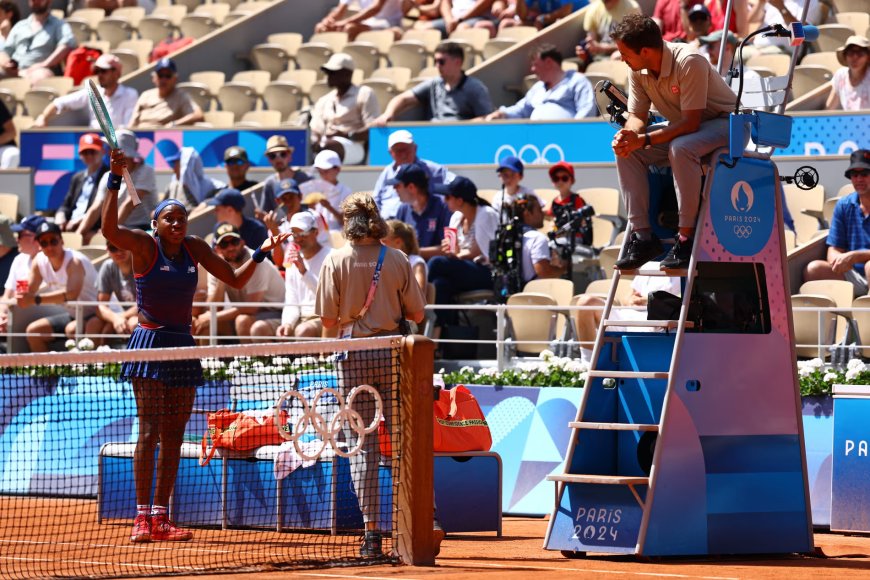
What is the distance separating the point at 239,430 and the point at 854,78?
786 centimetres

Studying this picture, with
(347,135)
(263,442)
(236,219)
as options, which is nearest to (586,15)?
(347,135)

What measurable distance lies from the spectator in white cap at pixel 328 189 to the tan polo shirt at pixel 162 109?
381 cm

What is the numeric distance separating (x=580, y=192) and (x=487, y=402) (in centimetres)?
396

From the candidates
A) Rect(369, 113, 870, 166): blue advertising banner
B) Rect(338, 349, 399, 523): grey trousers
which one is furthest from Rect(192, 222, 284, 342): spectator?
Rect(338, 349, 399, 523): grey trousers

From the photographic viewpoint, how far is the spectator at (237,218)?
1529 centimetres

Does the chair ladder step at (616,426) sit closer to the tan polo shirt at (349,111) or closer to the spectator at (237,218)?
the spectator at (237,218)

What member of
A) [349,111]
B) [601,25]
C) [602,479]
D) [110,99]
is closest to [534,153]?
[601,25]

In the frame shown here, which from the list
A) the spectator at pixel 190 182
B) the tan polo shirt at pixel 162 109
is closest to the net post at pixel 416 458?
the spectator at pixel 190 182

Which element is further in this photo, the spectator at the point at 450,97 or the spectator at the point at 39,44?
the spectator at the point at 39,44

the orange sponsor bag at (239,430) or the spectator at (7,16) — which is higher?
the spectator at (7,16)

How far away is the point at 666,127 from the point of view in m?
8.77

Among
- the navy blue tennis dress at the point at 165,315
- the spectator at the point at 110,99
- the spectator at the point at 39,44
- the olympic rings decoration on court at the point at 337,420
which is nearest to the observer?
the olympic rings decoration on court at the point at 337,420

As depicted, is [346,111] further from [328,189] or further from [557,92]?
[557,92]

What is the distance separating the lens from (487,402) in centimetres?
1259
